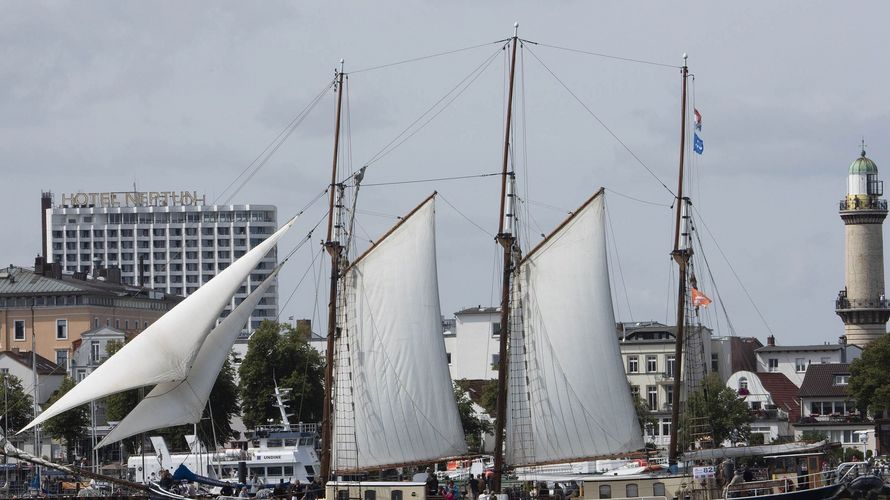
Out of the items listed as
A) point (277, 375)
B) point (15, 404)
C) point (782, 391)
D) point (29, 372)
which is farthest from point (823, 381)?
point (29, 372)

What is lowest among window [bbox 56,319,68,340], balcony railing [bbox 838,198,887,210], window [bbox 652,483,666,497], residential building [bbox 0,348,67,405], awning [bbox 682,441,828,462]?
window [bbox 652,483,666,497]

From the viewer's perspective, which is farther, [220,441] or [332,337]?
[220,441]

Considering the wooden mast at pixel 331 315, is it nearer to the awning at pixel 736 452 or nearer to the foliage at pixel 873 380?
the awning at pixel 736 452

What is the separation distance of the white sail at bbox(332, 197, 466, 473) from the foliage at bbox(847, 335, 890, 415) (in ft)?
183

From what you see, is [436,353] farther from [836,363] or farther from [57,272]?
[57,272]

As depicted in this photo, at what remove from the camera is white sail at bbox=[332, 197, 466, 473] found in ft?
244

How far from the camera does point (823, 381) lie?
457 ft

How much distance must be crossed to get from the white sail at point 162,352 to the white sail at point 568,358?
42.6ft

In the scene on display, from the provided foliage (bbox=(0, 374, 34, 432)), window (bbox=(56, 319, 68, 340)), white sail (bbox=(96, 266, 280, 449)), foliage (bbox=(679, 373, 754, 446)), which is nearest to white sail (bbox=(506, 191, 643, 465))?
white sail (bbox=(96, 266, 280, 449))

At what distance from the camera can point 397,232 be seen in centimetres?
7556

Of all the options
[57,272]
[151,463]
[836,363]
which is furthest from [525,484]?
[57,272]

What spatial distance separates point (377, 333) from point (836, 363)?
3114 inches

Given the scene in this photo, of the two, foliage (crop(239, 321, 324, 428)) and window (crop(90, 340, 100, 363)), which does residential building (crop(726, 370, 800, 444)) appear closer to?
foliage (crop(239, 321, 324, 428))

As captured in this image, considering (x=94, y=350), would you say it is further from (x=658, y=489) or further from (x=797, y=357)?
(x=658, y=489)
